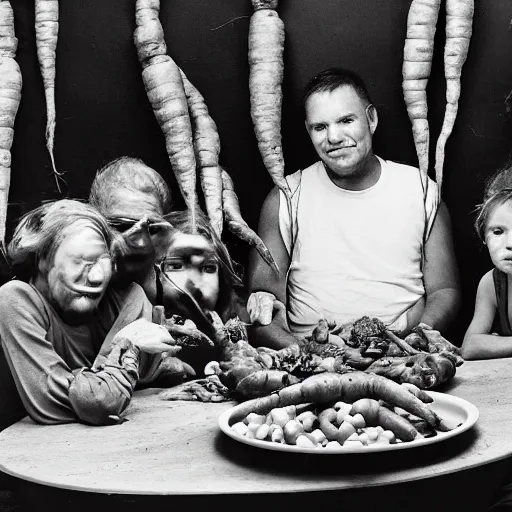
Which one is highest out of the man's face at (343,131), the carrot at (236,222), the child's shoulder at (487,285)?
the man's face at (343,131)

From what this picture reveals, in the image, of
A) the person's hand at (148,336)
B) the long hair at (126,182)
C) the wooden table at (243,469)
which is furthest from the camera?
the long hair at (126,182)

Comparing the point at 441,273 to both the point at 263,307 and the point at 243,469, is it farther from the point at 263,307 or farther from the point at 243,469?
the point at 243,469

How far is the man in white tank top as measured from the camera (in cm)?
335

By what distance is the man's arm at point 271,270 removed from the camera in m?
3.36

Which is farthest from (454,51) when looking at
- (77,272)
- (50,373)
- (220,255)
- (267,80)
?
(50,373)

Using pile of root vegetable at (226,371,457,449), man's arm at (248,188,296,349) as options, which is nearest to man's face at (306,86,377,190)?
man's arm at (248,188,296,349)

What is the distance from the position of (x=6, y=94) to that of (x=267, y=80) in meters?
0.94

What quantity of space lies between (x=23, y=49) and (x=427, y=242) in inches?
64.4

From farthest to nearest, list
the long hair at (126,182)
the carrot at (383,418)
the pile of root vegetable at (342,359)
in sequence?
the long hair at (126,182)
the pile of root vegetable at (342,359)
the carrot at (383,418)

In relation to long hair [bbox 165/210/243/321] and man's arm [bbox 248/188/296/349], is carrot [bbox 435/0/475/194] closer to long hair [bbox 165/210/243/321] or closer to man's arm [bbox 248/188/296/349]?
man's arm [bbox 248/188/296/349]

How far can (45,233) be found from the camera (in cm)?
305

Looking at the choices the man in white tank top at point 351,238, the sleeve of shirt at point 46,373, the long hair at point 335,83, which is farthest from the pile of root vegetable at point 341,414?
the long hair at point 335,83

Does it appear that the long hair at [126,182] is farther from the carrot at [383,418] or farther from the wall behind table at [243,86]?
the carrot at [383,418]

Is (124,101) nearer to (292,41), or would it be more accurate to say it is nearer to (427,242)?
(292,41)
